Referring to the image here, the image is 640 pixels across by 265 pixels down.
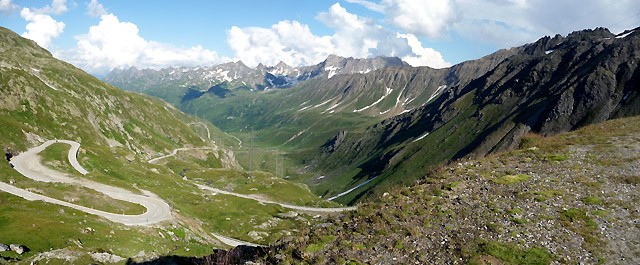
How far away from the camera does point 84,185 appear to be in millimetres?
75375

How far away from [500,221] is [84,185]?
283ft

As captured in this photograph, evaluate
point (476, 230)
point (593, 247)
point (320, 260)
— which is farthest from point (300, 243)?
point (593, 247)

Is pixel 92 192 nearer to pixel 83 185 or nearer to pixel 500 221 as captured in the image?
pixel 83 185

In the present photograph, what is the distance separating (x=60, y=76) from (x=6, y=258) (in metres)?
212

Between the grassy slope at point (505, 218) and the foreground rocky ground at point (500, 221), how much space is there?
2.4 inches

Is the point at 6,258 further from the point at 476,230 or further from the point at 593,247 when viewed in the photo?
the point at 593,247

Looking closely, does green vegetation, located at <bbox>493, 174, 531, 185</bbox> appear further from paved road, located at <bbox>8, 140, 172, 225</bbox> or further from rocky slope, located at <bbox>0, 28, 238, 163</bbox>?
rocky slope, located at <bbox>0, 28, 238, 163</bbox>

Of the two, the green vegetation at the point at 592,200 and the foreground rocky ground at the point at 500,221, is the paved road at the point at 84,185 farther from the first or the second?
the green vegetation at the point at 592,200

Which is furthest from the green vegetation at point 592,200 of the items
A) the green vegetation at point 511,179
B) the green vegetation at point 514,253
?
the green vegetation at point 514,253

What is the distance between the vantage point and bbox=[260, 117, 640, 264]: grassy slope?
60.3 feet

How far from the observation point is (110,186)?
79750mm

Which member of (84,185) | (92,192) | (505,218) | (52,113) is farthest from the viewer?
(52,113)

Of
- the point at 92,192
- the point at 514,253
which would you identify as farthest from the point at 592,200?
the point at 92,192

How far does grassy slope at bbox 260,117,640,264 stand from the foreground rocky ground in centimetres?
6
